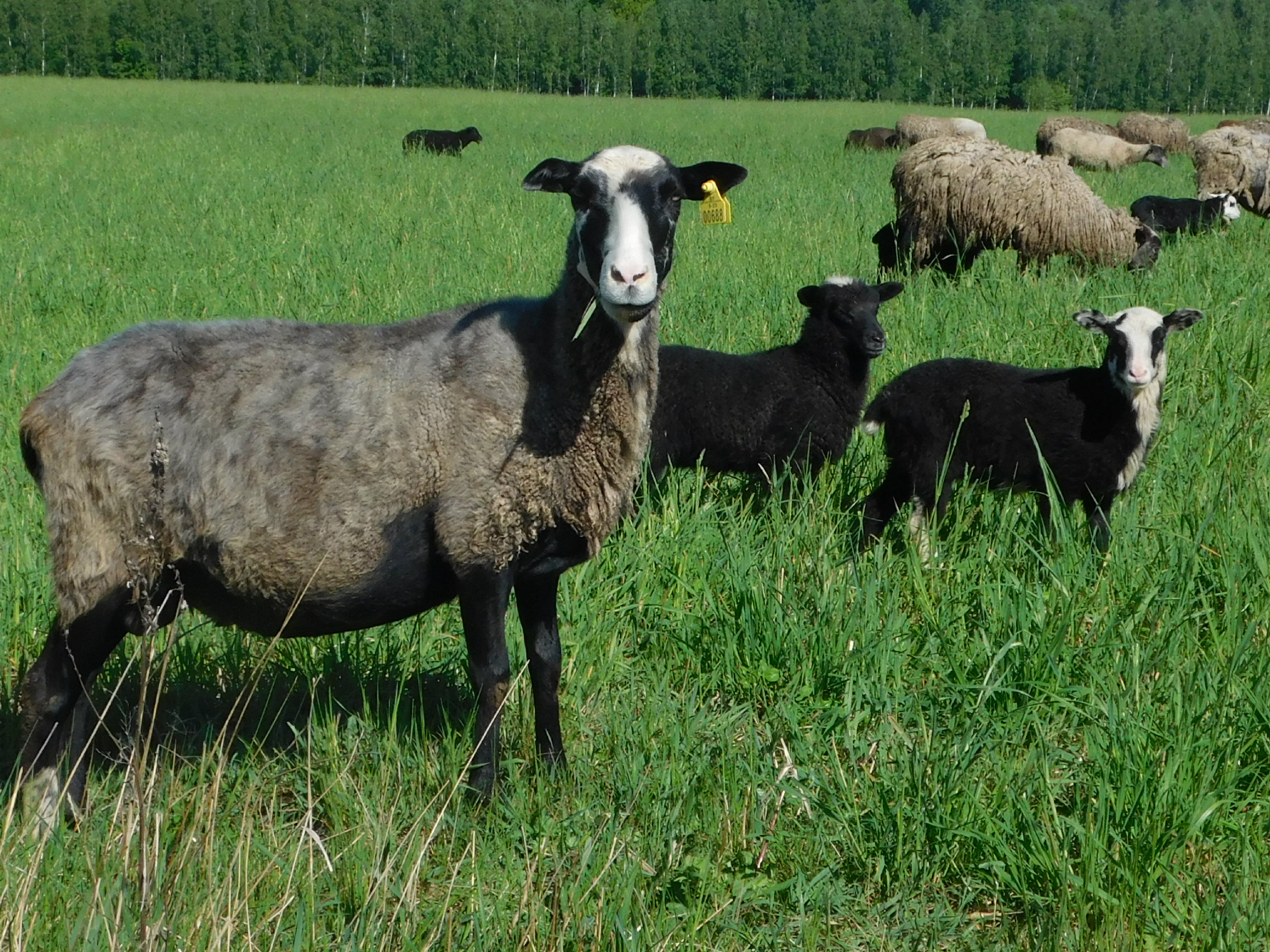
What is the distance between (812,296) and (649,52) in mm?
76725

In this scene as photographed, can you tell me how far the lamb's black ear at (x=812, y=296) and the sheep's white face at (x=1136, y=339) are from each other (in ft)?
4.41

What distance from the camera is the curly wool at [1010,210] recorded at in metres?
11.0

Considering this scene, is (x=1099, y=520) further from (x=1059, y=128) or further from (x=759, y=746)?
(x=1059, y=128)

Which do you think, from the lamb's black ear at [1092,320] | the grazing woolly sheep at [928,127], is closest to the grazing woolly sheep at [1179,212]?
the lamb's black ear at [1092,320]

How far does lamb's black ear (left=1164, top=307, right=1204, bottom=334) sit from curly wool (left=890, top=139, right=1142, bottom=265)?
5565 millimetres

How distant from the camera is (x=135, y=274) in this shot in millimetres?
9859

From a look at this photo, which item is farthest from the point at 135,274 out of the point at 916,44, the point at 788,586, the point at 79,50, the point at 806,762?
the point at 916,44

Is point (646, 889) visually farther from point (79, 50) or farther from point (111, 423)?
point (79, 50)

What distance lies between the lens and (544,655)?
3398 millimetres

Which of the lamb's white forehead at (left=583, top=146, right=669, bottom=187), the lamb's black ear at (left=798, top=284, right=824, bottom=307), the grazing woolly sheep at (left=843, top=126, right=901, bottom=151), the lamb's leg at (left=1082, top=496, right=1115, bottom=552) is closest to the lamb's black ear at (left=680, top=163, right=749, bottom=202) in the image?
the lamb's white forehead at (left=583, top=146, right=669, bottom=187)

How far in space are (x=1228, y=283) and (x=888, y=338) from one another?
286 cm

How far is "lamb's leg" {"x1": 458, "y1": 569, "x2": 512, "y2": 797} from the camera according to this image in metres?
3.18

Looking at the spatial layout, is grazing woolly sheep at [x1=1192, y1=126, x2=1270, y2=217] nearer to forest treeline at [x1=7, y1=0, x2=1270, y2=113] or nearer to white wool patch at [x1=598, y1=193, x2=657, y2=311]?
white wool patch at [x1=598, y1=193, x2=657, y2=311]

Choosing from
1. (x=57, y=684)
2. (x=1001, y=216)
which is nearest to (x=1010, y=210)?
(x=1001, y=216)
